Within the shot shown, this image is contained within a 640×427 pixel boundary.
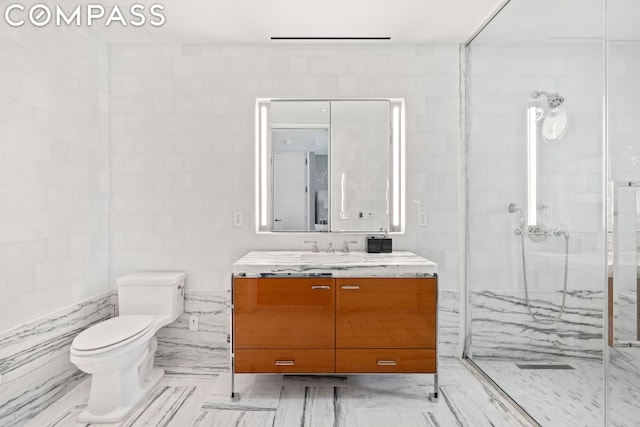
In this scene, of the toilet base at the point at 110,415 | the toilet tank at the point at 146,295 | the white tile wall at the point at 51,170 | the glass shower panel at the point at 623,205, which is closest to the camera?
the glass shower panel at the point at 623,205

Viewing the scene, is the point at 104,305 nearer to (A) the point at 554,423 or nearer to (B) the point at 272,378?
(B) the point at 272,378

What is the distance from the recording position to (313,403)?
7.28 feet

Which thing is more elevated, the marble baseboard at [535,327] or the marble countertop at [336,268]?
the marble countertop at [336,268]

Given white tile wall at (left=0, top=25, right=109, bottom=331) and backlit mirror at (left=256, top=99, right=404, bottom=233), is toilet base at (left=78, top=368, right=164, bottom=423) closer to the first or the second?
white tile wall at (left=0, top=25, right=109, bottom=331)

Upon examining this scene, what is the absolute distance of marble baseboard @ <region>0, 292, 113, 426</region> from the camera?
6.15ft

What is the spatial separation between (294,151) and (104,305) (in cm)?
174

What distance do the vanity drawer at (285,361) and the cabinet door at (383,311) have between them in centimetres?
13

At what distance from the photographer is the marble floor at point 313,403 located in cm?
204

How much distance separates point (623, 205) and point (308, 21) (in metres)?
1.99

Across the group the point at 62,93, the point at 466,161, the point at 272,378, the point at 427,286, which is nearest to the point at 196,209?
the point at 62,93

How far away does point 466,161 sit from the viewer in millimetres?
2789

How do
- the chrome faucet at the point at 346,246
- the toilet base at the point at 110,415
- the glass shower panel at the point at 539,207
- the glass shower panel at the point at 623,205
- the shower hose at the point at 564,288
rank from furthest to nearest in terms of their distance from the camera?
the chrome faucet at the point at 346,246, the toilet base at the point at 110,415, the shower hose at the point at 564,288, the glass shower panel at the point at 539,207, the glass shower panel at the point at 623,205

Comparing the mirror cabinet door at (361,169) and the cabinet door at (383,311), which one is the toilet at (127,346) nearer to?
the cabinet door at (383,311)

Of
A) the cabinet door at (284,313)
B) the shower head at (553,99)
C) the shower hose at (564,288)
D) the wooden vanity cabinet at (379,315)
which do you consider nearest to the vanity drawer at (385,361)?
the wooden vanity cabinet at (379,315)
